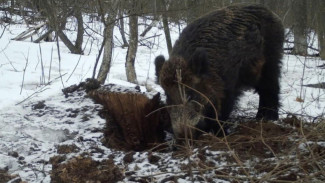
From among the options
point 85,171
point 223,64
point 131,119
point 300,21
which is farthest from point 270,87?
point 300,21

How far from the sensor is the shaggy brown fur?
361 cm

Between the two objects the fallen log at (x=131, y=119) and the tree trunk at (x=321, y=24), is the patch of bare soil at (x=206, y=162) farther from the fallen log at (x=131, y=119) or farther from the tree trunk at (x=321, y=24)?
the tree trunk at (x=321, y=24)

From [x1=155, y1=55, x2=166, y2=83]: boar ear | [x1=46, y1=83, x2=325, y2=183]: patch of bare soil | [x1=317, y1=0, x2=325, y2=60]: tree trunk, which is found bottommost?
[x1=46, y1=83, x2=325, y2=183]: patch of bare soil

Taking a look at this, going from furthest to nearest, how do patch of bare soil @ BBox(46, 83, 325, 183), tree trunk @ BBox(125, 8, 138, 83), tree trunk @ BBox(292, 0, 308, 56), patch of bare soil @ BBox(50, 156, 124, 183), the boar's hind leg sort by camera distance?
tree trunk @ BBox(292, 0, 308, 56), tree trunk @ BBox(125, 8, 138, 83), the boar's hind leg, patch of bare soil @ BBox(50, 156, 124, 183), patch of bare soil @ BBox(46, 83, 325, 183)

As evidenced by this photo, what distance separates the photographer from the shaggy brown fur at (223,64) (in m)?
3.61

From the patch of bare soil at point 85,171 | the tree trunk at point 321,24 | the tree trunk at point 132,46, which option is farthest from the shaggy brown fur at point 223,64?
the tree trunk at point 321,24

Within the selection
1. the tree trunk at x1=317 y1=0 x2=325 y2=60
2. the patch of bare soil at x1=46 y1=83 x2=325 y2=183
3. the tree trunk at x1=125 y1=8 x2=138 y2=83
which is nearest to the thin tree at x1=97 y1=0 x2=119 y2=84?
the tree trunk at x1=125 y1=8 x2=138 y2=83

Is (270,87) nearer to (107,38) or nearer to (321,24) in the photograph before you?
(107,38)

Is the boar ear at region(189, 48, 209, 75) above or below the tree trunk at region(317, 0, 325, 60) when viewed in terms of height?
below

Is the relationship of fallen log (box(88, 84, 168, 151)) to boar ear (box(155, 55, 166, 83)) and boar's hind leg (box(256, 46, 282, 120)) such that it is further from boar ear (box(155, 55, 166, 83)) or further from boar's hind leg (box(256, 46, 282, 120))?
boar's hind leg (box(256, 46, 282, 120))

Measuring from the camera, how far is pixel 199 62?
3.59 metres

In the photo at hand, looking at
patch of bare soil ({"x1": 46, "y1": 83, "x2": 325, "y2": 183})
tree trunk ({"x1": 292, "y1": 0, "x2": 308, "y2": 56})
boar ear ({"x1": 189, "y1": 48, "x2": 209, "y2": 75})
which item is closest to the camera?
patch of bare soil ({"x1": 46, "y1": 83, "x2": 325, "y2": 183})

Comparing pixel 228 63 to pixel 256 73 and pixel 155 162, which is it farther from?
pixel 155 162

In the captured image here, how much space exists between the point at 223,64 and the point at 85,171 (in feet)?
6.25
